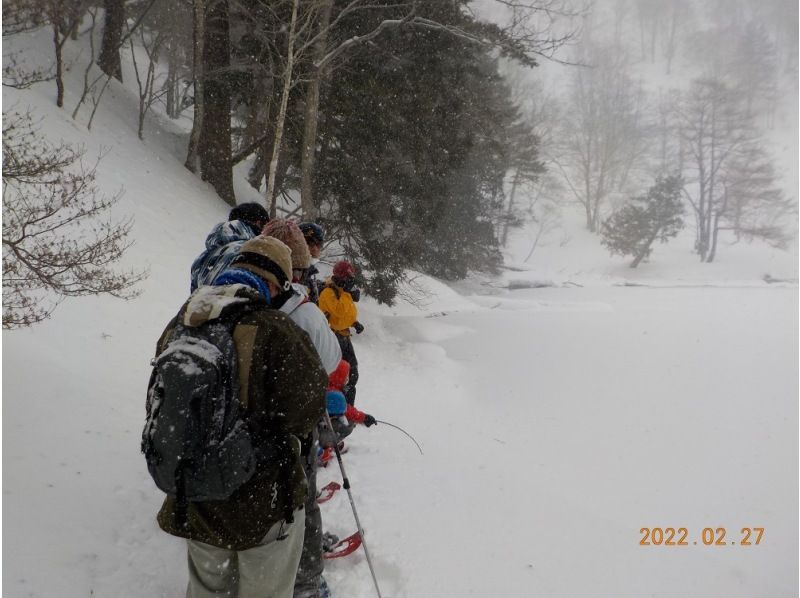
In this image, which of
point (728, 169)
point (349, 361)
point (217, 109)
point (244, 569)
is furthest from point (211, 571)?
point (728, 169)

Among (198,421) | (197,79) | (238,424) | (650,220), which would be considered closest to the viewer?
(198,421)

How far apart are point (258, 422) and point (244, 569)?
0.71m

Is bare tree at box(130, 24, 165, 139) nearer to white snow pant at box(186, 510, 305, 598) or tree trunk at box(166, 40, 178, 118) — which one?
tree trunk at box(166, 40, 178, 118)

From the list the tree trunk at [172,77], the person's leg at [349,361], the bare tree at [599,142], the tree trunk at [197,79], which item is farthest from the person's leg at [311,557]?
the bare tree at [599,142]

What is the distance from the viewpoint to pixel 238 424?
1.67 metres

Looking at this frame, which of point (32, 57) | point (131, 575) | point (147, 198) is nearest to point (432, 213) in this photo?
point (147, 198)

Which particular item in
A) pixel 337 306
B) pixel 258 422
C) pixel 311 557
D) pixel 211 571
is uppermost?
pixel 258 422

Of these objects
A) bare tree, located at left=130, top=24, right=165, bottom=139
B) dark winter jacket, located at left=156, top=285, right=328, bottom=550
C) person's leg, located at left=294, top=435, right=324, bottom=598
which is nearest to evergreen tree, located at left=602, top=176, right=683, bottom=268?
bare tree, located at left=130, top=24, right=165, bottom=139

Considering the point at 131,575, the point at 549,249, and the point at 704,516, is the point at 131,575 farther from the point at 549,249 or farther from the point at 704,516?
the point at 549,249

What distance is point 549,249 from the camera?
36.9 meters

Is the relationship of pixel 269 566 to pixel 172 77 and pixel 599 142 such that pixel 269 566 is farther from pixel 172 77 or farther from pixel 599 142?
pixel 599 142

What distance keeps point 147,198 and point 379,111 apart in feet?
17.6

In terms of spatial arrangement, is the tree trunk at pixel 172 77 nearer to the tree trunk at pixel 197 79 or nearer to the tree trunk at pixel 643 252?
the tree trunk at pixel 197 79

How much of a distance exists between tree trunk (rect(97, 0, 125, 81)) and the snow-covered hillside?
3573 mm
